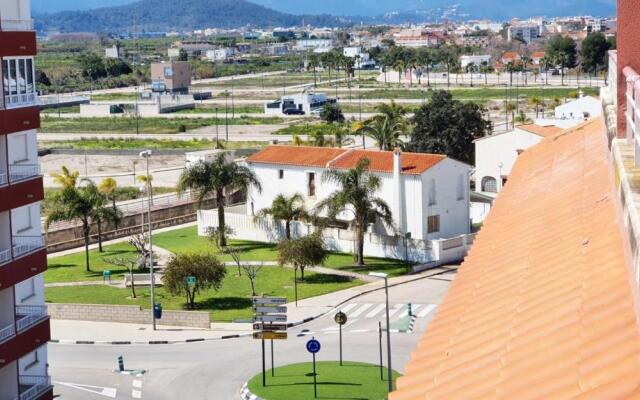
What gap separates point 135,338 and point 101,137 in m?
83.8

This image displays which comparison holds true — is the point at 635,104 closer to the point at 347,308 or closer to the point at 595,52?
the point at 347,308

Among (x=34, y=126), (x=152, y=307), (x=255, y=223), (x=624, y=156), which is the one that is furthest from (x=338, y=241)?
(x=624, y=156)

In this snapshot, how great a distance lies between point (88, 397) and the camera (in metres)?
32.8

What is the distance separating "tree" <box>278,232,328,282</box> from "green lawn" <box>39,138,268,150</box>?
54570 millimetres

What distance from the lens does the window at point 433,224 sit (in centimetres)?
5362

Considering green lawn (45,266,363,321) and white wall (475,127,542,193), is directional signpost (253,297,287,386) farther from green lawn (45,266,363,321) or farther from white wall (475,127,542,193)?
white wall (475,127,542,193)

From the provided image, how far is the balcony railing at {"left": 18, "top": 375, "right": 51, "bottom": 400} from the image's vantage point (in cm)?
2438

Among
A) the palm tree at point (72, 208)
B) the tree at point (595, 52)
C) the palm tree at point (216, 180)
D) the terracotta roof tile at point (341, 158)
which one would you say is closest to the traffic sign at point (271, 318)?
the terracotta roof tile at point (341, 158)

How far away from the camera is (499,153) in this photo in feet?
227

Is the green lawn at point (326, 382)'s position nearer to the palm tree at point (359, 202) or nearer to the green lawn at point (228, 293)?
the green lawn at point (228, 293)

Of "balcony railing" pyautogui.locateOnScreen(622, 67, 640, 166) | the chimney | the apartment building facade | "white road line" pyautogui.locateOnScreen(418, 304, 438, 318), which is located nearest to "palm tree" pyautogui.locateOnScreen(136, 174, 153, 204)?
the chimney

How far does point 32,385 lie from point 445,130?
53340 millimetres

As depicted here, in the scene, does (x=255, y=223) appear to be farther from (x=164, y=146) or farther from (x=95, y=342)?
(x=164, y=146)

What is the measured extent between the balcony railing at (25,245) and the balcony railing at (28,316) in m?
1.17
